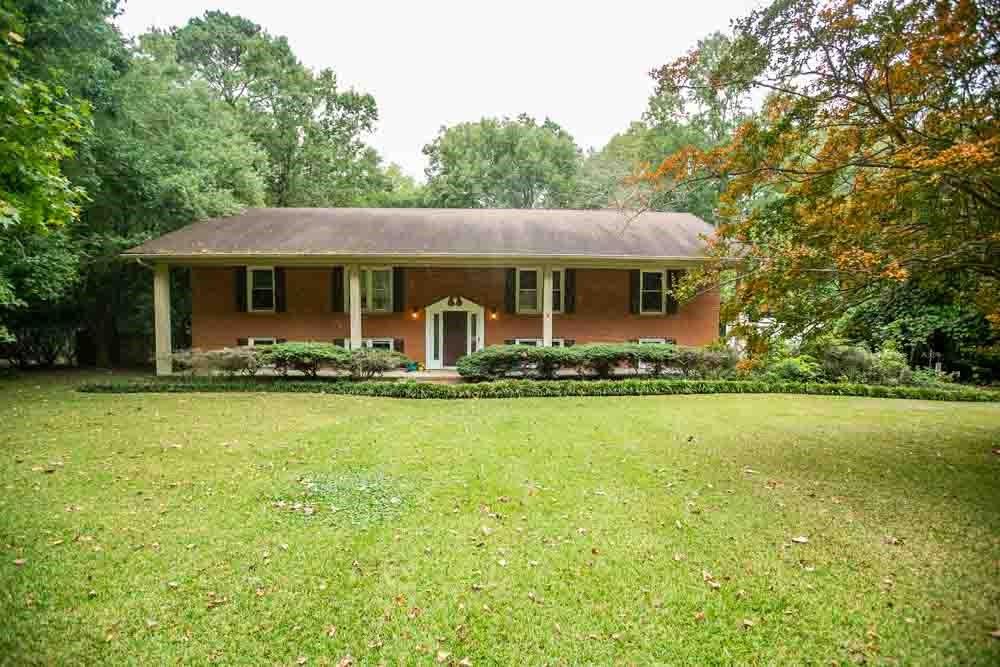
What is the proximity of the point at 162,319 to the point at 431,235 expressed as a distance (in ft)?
25.6

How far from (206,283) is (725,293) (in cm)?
1648

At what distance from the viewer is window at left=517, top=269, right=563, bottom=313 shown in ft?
50.2

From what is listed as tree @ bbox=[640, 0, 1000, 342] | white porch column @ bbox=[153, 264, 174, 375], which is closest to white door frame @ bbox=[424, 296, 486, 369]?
white porch column @ bbox=[153, 264, 174, 375]

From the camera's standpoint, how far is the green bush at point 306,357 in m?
12.0

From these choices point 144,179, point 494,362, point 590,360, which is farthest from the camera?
point 144,179

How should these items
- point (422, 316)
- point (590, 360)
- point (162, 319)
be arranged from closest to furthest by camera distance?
point (590, 360) → point (162, 319) → point (422, 316)

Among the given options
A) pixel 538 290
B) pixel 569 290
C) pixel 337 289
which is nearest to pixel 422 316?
pixel 337 289

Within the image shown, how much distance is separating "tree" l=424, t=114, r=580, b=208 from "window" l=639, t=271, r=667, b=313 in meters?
18.4

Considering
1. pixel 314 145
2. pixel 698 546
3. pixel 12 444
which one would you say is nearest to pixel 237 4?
pixel 314 145

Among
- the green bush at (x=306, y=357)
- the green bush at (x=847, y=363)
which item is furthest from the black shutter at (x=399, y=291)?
the green bush at (x=847, y=363)

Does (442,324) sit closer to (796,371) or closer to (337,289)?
→ (337,289)

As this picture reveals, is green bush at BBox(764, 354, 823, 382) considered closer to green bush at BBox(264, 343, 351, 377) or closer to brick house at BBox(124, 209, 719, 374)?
brick house at BBox(124, 209, 719, 374)

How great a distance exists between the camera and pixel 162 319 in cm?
1343

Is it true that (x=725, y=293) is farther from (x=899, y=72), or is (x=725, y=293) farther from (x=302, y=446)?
(x=302, y=446)
